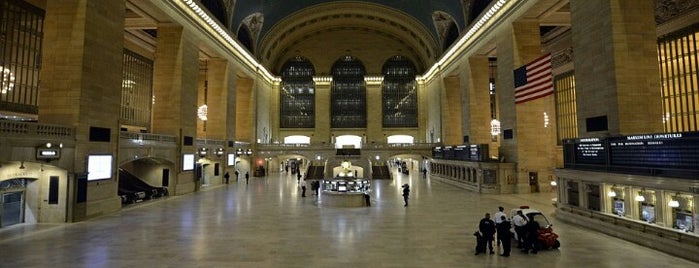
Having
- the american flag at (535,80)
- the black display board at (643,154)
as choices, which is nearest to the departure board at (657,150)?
the black display board at (643,154)

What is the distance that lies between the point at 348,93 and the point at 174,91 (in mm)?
28898

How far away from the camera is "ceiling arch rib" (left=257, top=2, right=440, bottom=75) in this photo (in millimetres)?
37938

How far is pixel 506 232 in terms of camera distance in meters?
7.62

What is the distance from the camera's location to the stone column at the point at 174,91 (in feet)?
63.8

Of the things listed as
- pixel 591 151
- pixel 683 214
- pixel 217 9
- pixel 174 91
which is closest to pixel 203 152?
pixel 174 91

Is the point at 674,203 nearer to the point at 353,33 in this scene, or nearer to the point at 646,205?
the point at 646,205

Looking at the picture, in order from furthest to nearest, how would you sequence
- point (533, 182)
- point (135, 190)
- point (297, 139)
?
point (297, 139)
point (533, 182)
point (135, 190)

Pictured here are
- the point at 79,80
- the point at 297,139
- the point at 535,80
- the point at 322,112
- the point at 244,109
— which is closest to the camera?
the point at 79,80

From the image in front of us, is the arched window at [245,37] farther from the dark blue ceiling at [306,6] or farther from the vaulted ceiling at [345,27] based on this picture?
the dark blue ceiling at [306,6]

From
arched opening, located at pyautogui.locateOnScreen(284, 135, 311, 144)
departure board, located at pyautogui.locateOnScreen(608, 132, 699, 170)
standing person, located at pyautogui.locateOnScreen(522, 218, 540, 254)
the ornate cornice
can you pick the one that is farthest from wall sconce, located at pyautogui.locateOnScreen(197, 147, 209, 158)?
the ornate cornice

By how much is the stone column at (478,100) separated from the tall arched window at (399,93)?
1895 centimetres

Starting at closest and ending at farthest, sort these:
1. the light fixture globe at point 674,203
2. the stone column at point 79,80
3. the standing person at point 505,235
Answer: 1. the standing person at point 505,235
2. the light fixture globe at point 674,203
3. the stone column at point 79,80

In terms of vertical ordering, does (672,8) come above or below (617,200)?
above

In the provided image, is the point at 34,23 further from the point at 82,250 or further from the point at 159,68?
the point at 82,250
